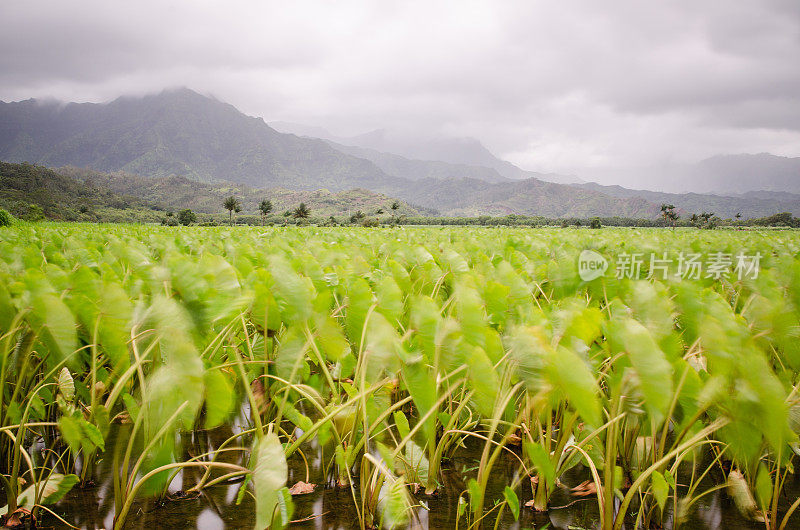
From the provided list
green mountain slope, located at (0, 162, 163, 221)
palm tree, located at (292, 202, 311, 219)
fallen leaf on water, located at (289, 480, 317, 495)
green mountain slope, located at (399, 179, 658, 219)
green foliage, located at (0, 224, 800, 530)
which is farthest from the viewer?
green mountain slope, located at (399, 179, 658, 219)

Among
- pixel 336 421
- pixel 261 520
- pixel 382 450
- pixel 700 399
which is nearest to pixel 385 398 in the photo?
pixel 336 421

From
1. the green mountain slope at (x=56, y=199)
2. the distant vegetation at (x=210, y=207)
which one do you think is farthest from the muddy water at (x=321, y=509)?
the green mountain slope at (x=56, y=199)

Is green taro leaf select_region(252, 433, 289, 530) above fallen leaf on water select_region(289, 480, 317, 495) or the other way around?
above

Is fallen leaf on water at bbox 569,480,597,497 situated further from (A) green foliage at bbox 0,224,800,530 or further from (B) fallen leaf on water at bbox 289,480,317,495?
(B) fallen leaf on water at bbox 289,480,317,495

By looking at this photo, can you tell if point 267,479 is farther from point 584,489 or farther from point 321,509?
point 584,489

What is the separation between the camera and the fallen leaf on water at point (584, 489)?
1348mm

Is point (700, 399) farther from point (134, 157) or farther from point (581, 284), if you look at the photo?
point (134, 157)

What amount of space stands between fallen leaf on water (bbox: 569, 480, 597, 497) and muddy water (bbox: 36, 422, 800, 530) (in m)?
0.02

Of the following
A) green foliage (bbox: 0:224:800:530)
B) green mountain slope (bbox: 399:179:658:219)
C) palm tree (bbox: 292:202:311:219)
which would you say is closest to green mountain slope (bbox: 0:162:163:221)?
palm tree (bbox: 292:202:311:219)

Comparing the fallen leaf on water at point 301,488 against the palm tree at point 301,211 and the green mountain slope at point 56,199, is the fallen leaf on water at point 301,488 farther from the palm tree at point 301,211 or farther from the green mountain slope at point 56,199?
the palm tree at point 301,211

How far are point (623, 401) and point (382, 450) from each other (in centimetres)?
62

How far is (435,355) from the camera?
1.05 meters

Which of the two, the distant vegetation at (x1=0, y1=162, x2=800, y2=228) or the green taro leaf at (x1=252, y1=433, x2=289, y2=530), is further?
the distant vegetation at (x1=0, y1=162, x2=800, y2=228)

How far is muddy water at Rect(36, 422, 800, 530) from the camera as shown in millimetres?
1200
